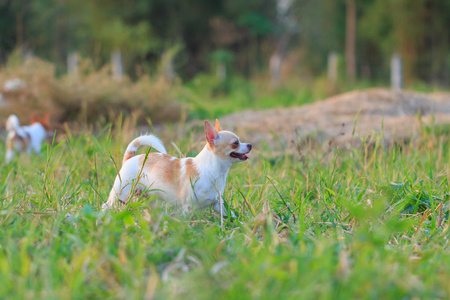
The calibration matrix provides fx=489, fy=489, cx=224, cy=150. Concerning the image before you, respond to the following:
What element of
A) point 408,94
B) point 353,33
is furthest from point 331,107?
point 353,33

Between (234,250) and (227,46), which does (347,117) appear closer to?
(234,250)

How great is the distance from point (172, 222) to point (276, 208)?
2.87 feet

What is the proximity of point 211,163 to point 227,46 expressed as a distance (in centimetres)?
2020

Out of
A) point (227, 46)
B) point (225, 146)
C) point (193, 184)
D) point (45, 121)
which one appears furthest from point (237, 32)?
point (193, 184)

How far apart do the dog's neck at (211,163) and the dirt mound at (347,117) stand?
105 inches

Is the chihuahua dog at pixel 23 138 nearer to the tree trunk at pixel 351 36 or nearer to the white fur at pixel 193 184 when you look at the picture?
the white fur at pixel 193 184

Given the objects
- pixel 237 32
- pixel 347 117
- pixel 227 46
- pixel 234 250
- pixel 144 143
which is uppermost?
pixel 237 32

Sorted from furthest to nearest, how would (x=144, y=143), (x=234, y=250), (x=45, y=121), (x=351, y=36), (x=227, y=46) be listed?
(x=227, y=46), (x=351, y=36), (x=45, y=121), (x=144, y=143), (x=234, y=250)

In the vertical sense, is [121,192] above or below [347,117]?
above

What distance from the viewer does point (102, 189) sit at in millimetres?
3299

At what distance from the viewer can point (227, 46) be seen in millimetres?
22328

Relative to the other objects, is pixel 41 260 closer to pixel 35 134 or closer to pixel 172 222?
pixel 172 222

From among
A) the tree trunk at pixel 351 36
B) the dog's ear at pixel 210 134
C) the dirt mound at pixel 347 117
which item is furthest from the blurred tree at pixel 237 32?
the dog's ear at pixel 210 134

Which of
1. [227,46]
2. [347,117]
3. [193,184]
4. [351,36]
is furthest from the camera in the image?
[227,46]
